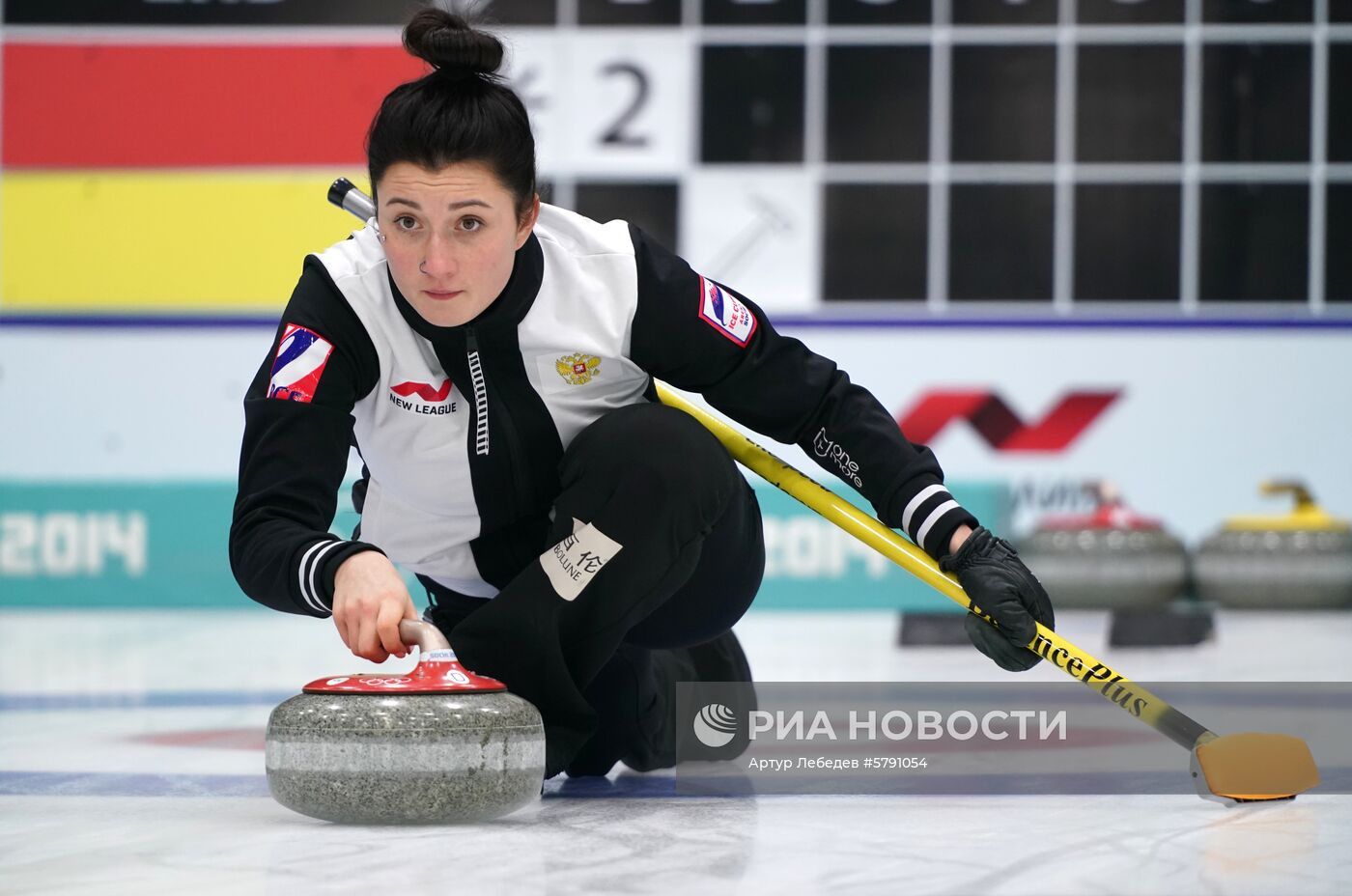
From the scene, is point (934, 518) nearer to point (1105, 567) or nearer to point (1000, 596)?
point (1000, 596)

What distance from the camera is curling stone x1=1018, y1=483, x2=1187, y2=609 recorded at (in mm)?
6137

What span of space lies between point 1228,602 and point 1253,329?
1290 millimetres

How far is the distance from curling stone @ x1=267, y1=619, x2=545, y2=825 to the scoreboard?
5.44 meters

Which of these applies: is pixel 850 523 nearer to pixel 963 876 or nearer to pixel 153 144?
pixel 963 876

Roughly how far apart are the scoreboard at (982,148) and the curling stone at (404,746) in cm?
544

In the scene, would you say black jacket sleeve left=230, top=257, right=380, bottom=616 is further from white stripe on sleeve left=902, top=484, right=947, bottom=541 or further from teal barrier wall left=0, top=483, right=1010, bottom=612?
teal barrier wall left=0, top=483, right=1010, bottom=612

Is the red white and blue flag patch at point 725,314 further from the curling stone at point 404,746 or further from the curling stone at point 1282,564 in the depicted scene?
the curling stone at point 1282,564

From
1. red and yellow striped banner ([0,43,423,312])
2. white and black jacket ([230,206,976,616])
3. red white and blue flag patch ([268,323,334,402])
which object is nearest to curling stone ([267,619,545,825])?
white and black jacket ([230,206,976,616])

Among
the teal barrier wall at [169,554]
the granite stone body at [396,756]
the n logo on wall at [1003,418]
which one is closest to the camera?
the granite stone body at [396,756]

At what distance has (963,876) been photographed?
54.2 inches

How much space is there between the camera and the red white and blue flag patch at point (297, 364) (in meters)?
1.74

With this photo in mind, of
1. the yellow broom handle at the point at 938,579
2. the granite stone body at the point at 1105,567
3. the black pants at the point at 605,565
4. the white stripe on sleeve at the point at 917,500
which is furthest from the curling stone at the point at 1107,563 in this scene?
the black pants at the point at 605,565

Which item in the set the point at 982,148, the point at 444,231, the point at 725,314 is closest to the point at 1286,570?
the point at 982,148

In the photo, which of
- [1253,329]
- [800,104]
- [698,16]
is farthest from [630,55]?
[1253,329]
